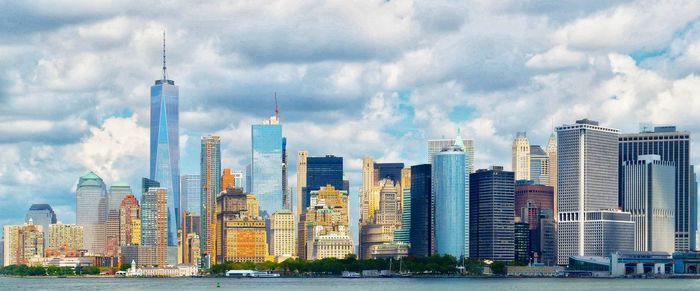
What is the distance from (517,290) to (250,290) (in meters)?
40.5

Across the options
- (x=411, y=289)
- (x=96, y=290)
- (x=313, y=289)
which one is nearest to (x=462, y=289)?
(x=411, y=289)

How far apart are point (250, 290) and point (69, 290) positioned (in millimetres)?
Answer: 27596

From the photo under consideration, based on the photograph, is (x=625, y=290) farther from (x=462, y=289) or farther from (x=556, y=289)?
(x=462, y=289)

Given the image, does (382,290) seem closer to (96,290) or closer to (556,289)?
(556,289)

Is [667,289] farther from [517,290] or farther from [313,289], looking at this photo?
[313,289]

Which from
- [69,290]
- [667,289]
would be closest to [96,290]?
[69,290]

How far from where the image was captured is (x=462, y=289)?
7707 inches

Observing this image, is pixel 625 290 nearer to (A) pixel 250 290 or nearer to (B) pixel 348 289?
(B) pixel 348 289

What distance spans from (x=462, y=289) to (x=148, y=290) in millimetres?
47772

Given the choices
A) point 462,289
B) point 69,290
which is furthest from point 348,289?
point 69,290

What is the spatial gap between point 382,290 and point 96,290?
1731 inches

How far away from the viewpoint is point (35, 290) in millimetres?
196250

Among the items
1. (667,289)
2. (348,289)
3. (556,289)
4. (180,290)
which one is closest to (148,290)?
(180,290)

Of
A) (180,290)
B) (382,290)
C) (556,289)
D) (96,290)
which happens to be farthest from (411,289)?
(96,290)
